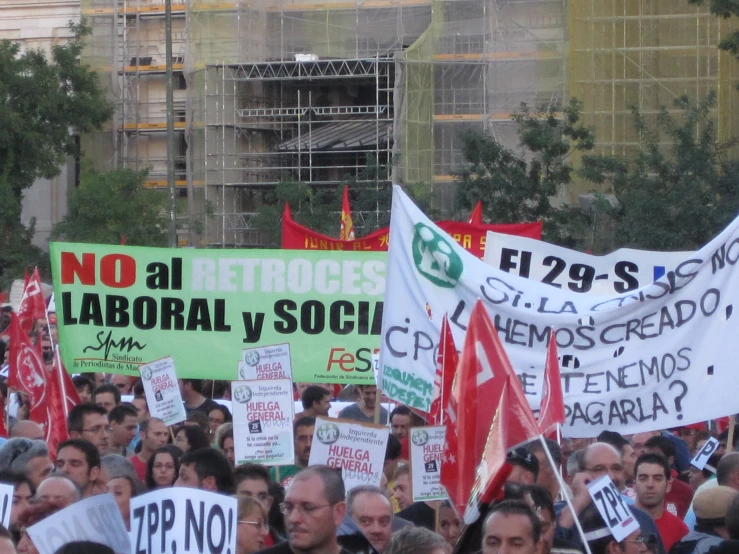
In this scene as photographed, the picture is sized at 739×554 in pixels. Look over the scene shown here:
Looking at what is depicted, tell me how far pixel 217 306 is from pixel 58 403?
142 cm

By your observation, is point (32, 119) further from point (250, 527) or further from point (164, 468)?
point (250, 527)

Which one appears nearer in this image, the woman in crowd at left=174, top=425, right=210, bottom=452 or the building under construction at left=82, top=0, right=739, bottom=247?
the woman in crowd at left=174, top=425, right=210, bottom=452

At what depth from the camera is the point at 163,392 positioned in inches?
391

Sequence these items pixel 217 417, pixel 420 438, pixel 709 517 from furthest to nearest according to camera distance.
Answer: pixel 217 417 → pixel 420 438 → pixel 709 517

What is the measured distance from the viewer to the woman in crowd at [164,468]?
307 inches

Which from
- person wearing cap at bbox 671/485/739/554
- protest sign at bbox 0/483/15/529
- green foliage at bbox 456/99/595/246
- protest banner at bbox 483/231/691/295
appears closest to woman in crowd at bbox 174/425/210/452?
protest banner at bbox 483/231/691/295

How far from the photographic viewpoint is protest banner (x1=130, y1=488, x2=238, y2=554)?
17.5ft

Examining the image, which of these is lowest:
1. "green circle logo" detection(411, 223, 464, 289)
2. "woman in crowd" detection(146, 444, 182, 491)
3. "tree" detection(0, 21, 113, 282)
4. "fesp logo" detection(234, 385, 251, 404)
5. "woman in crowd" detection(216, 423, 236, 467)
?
"woman in crowd" detection(216, 423, 236, 467)

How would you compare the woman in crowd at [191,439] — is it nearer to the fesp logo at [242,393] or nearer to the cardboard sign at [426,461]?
the fesp logo at [242,393]

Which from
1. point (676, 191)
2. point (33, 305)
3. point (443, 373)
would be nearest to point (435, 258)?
point (443, 373)

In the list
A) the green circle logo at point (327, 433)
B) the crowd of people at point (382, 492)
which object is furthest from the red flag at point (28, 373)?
the green circle logo at point (327, 433)

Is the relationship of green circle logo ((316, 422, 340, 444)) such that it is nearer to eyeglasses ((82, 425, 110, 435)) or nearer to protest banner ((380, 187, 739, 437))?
protest banner ((380, 187, 739, 437))

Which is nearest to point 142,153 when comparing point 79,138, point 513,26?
point 79,138

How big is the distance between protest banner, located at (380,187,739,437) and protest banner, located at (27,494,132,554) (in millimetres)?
3065
